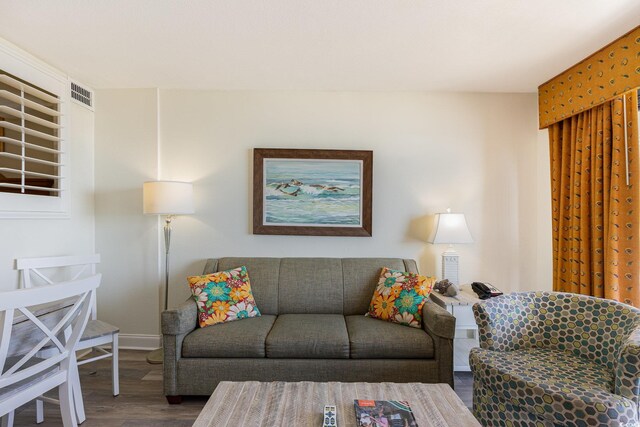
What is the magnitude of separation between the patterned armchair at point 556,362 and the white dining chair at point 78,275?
2358 millimetres

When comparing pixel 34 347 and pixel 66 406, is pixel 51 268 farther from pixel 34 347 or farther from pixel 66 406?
pixel 66 406

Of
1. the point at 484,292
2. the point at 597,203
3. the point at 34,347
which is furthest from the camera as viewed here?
the point at 484,292

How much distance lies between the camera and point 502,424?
5.31 ft

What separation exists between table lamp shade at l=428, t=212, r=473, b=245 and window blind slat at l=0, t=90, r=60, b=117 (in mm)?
3238

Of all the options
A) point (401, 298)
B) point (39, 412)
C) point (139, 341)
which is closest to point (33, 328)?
point (39, 412)

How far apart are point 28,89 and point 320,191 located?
231cm

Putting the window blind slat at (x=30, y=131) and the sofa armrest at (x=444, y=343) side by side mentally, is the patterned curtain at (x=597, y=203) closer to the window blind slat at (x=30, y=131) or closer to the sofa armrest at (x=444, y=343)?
the sofa armrest at (x=444, y=343)

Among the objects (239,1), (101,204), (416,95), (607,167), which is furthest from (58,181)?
(607,167)

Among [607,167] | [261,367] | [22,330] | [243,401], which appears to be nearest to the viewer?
[243,401]

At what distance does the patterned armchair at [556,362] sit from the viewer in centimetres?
134

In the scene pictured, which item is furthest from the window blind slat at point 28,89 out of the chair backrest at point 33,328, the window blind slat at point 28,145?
the chair backrest at point 33,328

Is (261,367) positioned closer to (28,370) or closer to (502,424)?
(28,370)

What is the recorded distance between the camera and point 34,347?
62.8 inches

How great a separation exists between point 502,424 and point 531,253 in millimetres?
1833
